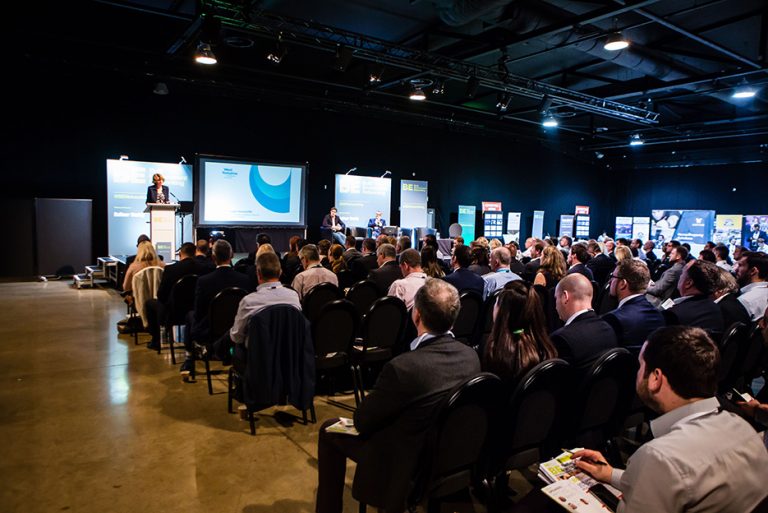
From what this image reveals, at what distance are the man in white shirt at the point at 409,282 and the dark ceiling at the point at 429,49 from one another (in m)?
4.13

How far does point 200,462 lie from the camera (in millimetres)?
3230

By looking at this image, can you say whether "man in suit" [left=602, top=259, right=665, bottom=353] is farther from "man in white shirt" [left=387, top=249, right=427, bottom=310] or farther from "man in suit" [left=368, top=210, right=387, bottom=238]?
"man in suit" [left=368, top=210, right=387, bottom=238]

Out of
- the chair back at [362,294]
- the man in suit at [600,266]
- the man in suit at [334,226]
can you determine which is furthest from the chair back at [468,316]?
the man in suit at [334,226]

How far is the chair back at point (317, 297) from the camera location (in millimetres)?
4344

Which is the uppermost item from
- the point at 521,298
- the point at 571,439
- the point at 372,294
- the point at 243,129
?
the point at 243,129

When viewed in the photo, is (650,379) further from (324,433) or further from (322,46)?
(322,46)

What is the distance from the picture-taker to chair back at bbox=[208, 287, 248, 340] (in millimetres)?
4078

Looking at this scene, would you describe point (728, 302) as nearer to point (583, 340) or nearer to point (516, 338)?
point (583, 340)

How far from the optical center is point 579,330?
271 centimetres

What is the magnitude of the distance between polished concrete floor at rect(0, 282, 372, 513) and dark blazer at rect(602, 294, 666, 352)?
2002mm

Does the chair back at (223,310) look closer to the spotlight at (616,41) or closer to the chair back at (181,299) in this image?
the chair back at (181,299)

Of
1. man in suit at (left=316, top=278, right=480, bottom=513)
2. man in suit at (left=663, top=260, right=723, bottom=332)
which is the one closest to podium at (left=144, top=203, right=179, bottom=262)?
man in suit at (left=316, top=278, right=480, bottom=513)

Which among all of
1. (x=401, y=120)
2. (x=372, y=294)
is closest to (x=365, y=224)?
(x=401, y=120)

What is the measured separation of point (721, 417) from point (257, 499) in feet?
7.92
